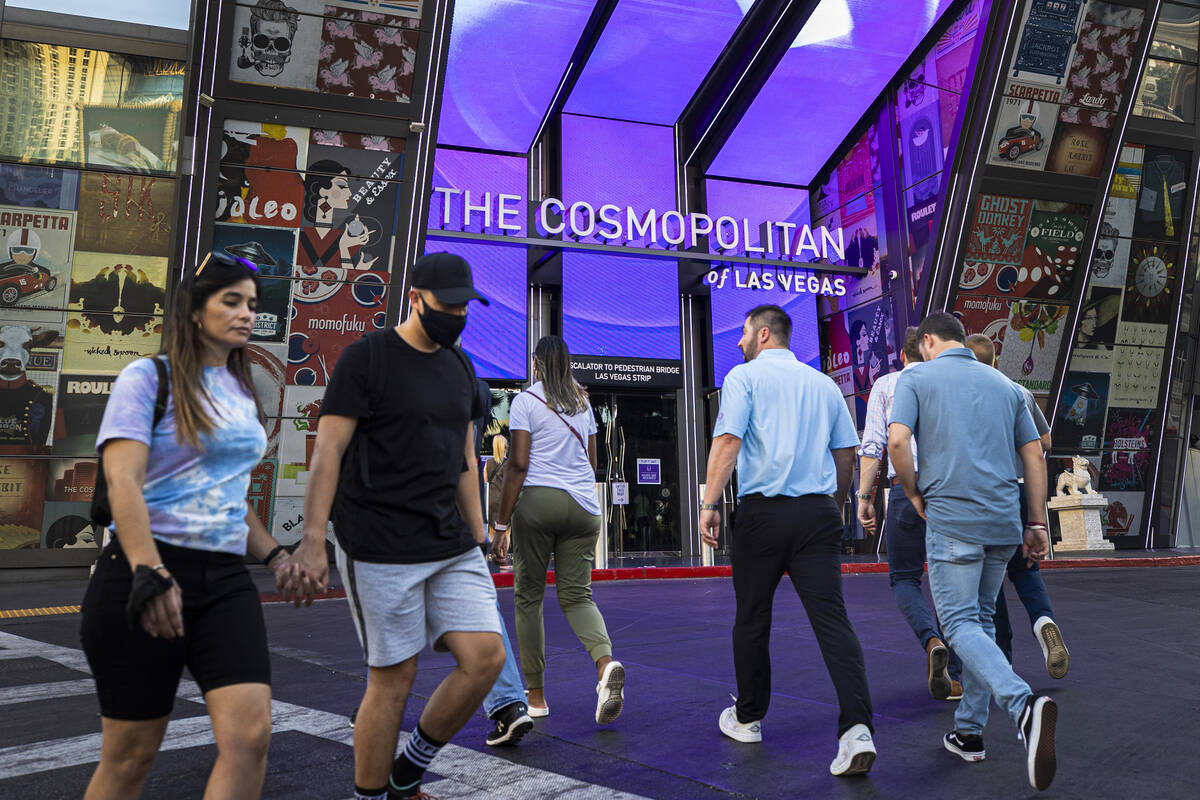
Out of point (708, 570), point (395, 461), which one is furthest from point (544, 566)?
point (708, 570)

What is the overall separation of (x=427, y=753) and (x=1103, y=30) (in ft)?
62.5

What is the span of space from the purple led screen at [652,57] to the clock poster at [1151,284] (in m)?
9.60

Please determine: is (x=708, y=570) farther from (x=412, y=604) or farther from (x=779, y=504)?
(x=412, y=604)

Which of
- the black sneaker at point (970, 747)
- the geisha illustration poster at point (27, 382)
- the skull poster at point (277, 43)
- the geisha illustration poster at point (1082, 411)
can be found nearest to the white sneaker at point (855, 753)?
the black sneaker at point (970, 747)

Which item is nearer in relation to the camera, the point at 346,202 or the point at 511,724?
the point at 511,724

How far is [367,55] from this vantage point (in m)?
13.8

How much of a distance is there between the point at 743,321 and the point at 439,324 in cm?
1879

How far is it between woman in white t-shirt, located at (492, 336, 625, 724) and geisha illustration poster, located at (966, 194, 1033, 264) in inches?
613

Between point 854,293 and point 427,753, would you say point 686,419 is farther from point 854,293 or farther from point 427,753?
point 427,753

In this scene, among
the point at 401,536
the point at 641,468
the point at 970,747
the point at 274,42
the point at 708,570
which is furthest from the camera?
the point at 641,468

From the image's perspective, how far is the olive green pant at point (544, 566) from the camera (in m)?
4.79

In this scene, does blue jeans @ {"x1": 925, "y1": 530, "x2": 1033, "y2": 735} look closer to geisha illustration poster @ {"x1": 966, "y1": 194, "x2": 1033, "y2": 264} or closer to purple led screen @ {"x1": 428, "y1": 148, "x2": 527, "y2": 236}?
purple led screen @ {"x1": 428, "y1": 148, "x2": 527, "y2": 236}

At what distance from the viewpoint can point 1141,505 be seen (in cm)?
2025

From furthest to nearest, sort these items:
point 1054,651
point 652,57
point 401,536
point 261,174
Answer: point 652,57
point 261,174
point 1054,651
point 401,536
